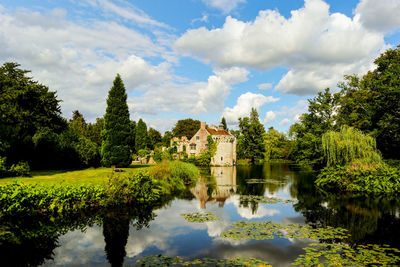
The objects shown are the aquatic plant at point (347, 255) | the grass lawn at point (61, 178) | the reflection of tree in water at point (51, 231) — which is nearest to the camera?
the aquatic plant at point (347, 255)

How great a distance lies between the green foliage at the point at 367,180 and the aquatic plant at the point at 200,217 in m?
13.9

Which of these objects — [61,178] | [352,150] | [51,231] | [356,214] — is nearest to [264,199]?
[356,214]

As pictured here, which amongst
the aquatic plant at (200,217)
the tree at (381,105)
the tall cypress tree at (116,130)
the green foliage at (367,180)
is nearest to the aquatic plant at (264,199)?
the aquatic plant at (200,217)

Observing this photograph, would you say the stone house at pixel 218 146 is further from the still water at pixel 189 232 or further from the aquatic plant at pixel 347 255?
the aquatic plant at pixel 347 255

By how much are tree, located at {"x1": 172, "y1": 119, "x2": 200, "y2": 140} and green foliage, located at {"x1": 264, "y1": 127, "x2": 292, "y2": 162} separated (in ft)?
73.7

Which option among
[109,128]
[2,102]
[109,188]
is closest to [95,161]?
[109,128]

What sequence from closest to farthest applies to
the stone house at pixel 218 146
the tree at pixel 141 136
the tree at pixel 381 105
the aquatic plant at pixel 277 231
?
1. the aquatic plant at pixel 277 231
2. the tree at pixel 381 105
3. the stone house at pixel 218 146
4. the tree at pixel 141 136

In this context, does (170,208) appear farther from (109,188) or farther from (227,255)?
(227,255)

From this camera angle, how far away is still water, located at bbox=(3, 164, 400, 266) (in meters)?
8.51

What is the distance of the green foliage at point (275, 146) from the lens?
78025 millimetres

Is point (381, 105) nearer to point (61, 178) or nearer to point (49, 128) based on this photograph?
point (61, 178)

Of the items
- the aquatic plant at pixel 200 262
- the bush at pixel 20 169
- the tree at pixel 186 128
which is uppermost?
the tree at pixel 186 128

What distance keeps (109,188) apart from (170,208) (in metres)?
3.88

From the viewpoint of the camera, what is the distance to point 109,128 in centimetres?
3061
